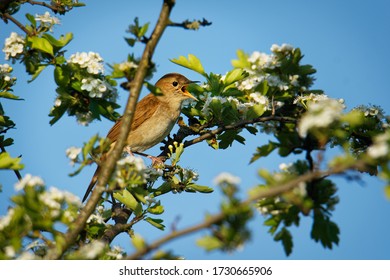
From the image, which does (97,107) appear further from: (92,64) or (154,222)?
(154,222)

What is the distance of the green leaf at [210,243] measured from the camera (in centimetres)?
263

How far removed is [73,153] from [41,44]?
1693 millimetres

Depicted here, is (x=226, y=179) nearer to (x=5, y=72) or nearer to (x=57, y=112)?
(x=57, y=112)

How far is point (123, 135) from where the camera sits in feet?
10.9

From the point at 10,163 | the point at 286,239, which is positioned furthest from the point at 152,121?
the point at 286,239

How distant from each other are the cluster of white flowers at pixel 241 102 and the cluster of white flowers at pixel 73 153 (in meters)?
1.86

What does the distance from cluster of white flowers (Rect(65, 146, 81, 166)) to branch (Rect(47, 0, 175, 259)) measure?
0.25 m

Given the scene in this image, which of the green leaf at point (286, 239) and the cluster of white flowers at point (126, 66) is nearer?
the green leaf at point (286, 239)

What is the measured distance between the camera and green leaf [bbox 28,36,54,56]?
16.1 ft

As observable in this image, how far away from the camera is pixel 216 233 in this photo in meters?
2.63

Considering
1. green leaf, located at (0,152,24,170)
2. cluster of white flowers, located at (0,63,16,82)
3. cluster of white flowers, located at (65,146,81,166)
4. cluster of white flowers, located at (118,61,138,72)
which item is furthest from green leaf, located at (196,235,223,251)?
cluster of white flowers, located at (0,63,16,82)

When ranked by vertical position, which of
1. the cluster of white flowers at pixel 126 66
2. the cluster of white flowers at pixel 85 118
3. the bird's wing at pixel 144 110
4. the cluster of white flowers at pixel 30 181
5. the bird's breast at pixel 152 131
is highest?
the bird's wing at pixel 144 110

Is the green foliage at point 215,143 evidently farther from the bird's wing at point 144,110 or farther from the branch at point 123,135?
the bird's wing at point 144,110

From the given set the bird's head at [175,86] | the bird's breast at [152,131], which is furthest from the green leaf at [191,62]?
the bird's head at [175,86]
